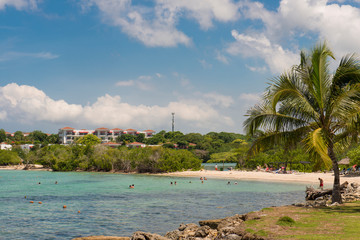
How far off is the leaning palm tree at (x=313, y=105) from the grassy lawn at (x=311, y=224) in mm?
2507

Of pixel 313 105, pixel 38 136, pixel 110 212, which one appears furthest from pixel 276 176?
pixel 38 136

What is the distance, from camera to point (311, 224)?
12469 mm

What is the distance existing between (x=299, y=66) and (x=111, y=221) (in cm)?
1521

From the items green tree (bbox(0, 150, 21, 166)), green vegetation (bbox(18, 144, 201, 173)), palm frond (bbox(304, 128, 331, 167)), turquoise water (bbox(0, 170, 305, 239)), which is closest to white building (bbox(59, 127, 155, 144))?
green tree (bbox(0, 150, 21, 166))

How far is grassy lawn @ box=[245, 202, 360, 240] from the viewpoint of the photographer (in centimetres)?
1084

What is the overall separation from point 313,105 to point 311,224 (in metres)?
6.46

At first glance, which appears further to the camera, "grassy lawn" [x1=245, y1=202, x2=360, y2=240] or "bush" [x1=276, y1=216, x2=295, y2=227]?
"bush" [x1=276, y1=216, x2=295, y2=227]

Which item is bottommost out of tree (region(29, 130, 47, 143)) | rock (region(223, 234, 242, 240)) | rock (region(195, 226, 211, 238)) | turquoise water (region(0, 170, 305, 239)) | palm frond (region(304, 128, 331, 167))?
turquoise water (region(0, 170, 305, 239))

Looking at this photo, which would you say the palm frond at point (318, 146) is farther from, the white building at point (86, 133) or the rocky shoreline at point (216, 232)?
the white building at point (86, 133)

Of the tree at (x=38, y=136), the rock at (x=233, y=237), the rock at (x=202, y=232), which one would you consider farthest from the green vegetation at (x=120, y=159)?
the tree at (x=38, y=136)

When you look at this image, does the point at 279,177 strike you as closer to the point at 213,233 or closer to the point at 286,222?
the point at 213,233

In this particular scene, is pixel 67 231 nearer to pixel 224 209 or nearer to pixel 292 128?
pixel 224 209

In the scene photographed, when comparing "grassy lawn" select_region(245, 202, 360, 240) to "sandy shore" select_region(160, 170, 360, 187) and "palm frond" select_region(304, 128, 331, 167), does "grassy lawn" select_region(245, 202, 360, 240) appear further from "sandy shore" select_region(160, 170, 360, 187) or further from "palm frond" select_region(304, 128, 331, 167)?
"sandy shore" select_region(160, 170, 360, 187)

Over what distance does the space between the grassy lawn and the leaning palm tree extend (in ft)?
8.23
